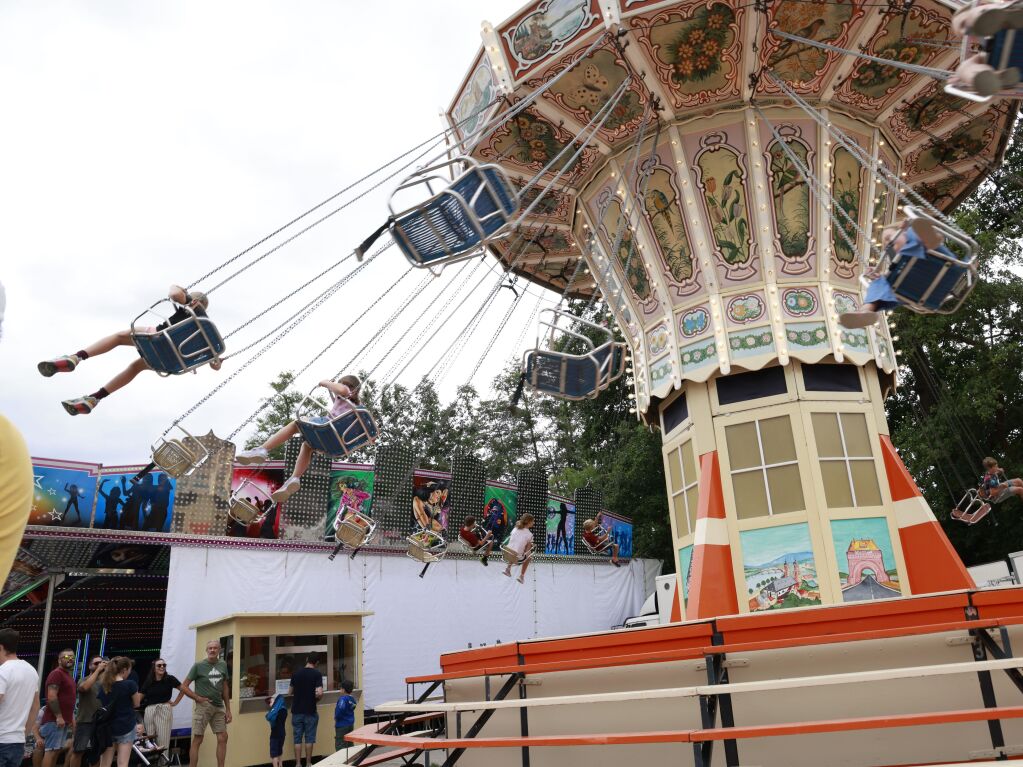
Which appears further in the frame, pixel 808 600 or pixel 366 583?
pixel 366 583

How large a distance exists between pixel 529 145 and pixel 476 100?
1046 mm

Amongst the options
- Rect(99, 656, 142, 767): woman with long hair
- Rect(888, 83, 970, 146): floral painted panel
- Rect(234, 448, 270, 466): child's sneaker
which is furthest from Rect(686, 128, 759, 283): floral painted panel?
Rect(99, 656, 142, 767): woman with long hair

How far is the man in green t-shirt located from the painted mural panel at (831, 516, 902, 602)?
709cm

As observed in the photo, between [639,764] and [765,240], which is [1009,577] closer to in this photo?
[765,240]

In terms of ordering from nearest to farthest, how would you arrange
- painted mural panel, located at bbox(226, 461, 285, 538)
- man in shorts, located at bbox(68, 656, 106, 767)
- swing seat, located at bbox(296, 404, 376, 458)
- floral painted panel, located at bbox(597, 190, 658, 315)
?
swing seat, located at bbox(296, 404, 376, 458) → man in shorts, located at bbox(68, 656, 106, 767) → floral painted panel, located at bbox(597, 190, 658, 315) → painted mural panel, located at bbox(226, 461, 285, 538)

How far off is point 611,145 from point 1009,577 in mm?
Result: 7695

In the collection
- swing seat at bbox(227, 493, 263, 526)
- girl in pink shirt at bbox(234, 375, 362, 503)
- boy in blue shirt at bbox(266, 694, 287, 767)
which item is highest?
girl in pink shirt at bbox(234, 375, 362, 503)

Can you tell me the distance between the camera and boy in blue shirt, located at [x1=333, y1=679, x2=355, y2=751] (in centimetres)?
1020

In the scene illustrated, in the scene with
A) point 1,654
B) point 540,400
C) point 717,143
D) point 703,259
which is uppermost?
point 540,400

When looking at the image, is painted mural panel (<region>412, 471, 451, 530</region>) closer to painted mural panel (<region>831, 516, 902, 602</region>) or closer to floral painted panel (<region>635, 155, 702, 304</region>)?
floral painted panel (<region>635, 155, 702, 304</region>)

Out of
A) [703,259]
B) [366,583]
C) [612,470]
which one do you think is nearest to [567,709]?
[703,259]

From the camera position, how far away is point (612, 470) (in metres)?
23.6

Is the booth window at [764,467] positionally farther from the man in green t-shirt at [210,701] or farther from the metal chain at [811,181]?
the man in green t-shirt at [210,701]

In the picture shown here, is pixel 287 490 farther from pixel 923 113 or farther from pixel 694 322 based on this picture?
pixel 923 113
